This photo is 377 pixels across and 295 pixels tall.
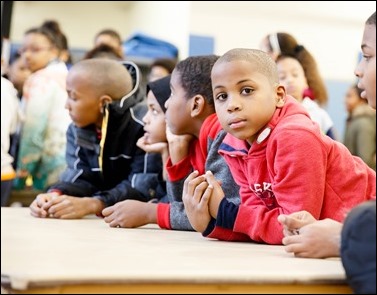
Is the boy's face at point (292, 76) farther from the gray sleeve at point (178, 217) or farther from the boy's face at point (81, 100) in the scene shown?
the gray sleeve at point (178, 217)

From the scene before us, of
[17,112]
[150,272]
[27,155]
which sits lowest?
[27,155]

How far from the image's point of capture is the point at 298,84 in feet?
7.43

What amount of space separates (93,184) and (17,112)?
0.92 metres

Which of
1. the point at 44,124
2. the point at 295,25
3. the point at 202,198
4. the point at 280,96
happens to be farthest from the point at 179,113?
the point at 295,25

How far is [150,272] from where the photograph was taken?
2.29ft

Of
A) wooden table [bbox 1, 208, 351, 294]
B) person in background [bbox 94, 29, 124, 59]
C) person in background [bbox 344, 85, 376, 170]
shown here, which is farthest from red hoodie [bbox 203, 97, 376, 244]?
person in background [bbox 344, 85, 376, 170]

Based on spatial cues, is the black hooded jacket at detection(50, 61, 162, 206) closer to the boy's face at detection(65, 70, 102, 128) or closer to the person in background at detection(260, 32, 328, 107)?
the boy's face at detection(65, 70, 102, 128)

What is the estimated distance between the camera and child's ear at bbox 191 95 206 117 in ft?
4.94

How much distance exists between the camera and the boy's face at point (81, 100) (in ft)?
6.26

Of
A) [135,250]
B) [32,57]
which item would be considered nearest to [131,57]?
[32,57]

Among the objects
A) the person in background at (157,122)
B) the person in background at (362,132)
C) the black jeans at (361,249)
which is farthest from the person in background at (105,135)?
the person in background at (362,132)

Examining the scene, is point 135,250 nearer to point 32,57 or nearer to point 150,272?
point 150,272

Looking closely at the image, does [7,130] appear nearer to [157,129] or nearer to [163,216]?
[157,129]

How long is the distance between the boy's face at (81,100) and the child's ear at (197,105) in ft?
1.59
